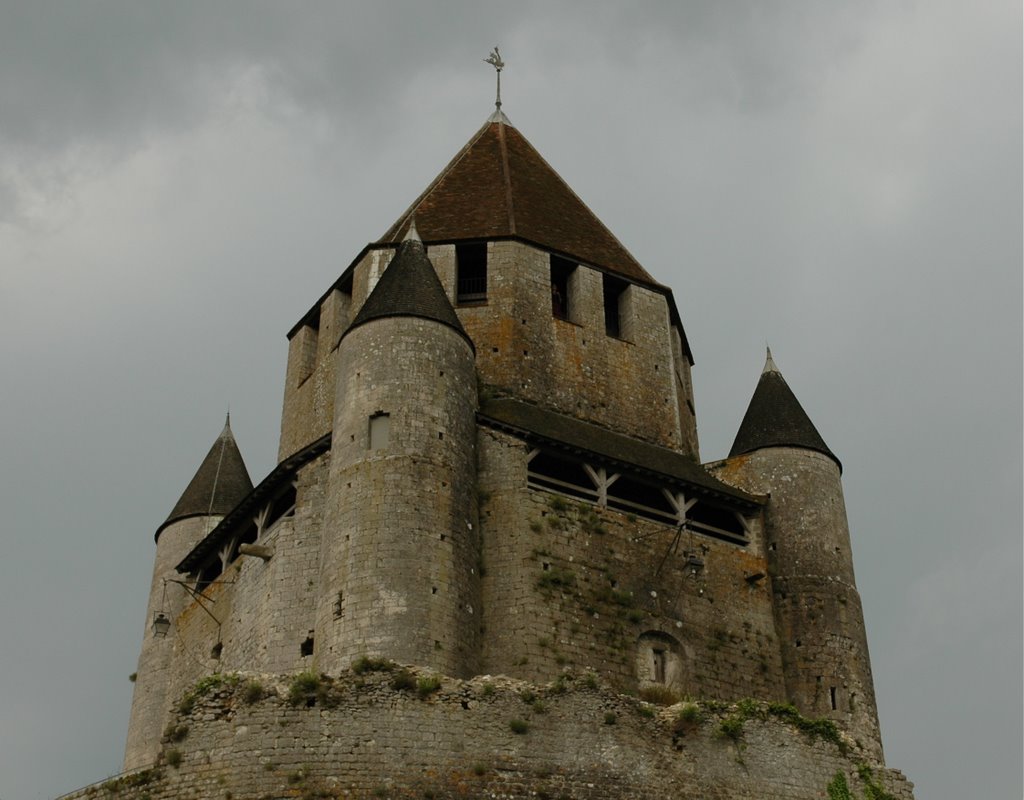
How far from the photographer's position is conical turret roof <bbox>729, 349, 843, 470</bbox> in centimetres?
2736

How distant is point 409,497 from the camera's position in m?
21.9

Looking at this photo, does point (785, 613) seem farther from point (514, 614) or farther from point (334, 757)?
point (334, 757)

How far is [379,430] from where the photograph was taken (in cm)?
2306

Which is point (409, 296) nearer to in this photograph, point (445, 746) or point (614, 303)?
point (614, 303)

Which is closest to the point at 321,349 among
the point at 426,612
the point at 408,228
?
the point at 408,228

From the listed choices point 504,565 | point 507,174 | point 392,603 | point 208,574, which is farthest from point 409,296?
point 507,174

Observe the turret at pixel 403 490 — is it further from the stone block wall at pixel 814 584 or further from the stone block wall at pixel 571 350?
the stone block wall at pixel 814 584

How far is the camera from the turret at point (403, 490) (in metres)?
20.7

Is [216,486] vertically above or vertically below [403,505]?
above

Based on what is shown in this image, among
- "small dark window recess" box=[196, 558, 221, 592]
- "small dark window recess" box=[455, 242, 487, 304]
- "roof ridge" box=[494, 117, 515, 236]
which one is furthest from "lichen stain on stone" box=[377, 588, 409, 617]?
"roof ridge" box=[494, 117, 515, 236]

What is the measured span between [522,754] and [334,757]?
240cm

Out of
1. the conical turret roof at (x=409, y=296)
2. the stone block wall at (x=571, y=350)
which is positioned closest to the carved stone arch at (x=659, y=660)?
the stone block wall at (x=571, y=350)

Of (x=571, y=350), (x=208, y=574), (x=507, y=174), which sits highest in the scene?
(x=507, y=174)

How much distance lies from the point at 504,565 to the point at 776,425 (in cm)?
749
